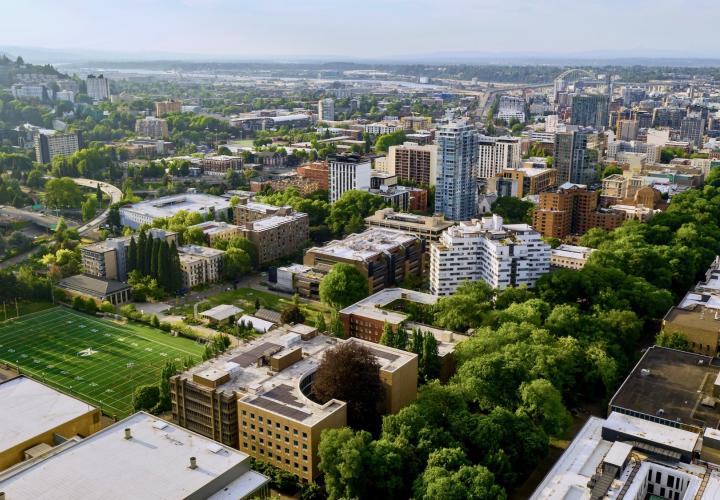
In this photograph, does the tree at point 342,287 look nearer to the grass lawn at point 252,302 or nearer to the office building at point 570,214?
the grass lawn at point 252,302

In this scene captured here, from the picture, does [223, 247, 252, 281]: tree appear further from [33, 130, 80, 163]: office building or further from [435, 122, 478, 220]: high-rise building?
[33, 130, 80, 163]: office building

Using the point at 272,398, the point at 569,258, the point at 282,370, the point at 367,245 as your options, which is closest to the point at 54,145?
the point at 367,245

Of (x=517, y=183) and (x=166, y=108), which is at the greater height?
(x=166, y=108)

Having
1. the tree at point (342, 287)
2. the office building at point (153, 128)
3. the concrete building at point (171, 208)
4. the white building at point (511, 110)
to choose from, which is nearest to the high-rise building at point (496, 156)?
the concrete building at point (171, 208)

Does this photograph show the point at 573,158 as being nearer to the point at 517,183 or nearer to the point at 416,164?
the point at 517,183

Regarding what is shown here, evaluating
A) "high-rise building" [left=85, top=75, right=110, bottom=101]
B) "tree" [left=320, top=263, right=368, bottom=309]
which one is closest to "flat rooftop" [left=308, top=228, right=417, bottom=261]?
"tree" [left=320, top=263, right=368, bottom=309]

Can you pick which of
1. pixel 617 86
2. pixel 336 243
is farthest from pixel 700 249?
pixel 617 86

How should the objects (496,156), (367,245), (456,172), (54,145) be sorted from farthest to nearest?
(54,145)
(496,156)
(456,172)
(367,245)
